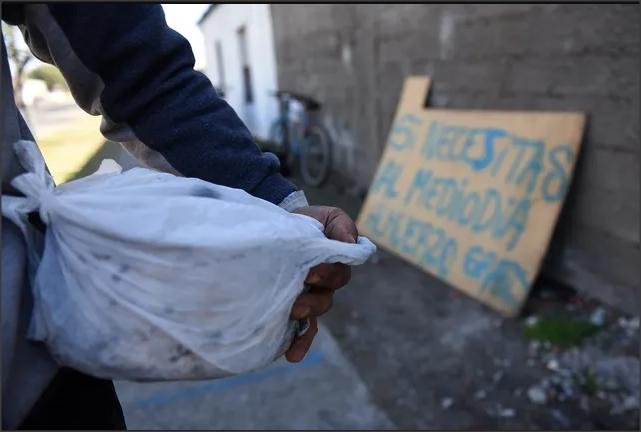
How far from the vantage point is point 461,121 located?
3.75 metres

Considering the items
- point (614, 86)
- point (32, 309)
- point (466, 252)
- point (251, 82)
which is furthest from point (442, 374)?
point (251, 82)

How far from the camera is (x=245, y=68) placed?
10523mm

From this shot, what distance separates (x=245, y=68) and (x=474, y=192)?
787 cm

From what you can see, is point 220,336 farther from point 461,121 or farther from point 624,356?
point 461,121

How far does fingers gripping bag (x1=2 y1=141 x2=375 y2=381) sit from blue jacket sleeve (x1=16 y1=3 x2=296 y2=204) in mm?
305

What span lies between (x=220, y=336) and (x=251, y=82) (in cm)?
975

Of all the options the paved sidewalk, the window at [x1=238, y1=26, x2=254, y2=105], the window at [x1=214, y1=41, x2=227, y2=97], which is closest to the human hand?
the paved sidewalk

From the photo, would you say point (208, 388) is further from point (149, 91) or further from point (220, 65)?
point (220, 65)

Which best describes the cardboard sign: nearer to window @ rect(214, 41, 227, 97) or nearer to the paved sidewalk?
the paved sidewalk

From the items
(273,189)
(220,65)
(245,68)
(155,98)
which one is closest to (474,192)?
(273,189)

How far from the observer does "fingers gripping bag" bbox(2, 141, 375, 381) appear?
62cm

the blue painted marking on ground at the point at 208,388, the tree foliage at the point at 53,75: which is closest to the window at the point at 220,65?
the tree foliage at the point at 53,75

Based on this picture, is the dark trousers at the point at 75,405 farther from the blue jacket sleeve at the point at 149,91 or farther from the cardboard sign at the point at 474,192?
the cardboard sign at the point at 474,192

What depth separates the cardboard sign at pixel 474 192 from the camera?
9.98ft
